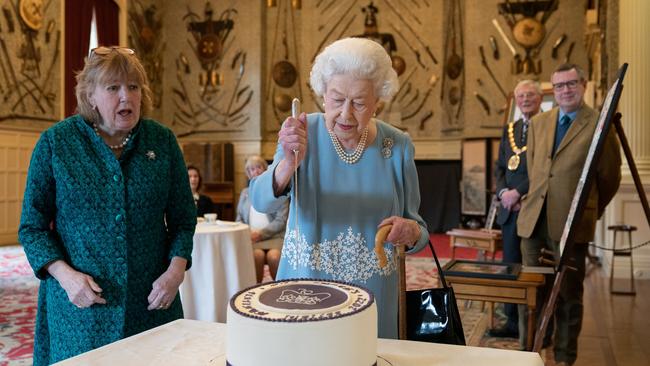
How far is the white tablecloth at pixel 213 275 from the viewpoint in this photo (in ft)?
13.3

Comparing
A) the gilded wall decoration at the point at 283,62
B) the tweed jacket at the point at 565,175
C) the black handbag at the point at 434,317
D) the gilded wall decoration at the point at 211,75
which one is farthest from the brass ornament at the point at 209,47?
the black handbag at the point at 434,317

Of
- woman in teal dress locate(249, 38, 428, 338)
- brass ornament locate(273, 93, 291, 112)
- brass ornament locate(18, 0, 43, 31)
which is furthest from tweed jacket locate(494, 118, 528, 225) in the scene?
brass ornament locate(273, 93, 291, 112)

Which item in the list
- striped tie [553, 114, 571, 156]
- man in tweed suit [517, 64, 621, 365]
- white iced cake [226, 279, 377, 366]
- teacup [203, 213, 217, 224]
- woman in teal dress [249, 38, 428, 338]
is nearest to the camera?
white iced cake [226, 279, 377, 366]

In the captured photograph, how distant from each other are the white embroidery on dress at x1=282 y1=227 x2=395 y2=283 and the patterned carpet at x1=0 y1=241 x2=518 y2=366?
2.44 meters

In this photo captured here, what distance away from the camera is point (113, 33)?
12.0 m

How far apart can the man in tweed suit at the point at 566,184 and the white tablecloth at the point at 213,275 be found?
2002mm

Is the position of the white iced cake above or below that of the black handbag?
above

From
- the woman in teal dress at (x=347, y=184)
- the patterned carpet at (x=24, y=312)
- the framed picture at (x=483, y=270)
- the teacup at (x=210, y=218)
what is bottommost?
the patterned carpet at (x=24, y=312)

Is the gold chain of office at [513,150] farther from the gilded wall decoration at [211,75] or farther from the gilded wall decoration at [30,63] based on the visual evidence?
the gilded wall decoration at [211,75]

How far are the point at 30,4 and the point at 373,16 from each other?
22.7ft

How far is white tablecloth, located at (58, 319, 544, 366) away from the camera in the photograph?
3.90 feet

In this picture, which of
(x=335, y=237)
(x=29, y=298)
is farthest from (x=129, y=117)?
(x=29, y=298)

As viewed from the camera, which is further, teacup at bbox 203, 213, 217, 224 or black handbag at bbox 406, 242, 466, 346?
teacup at bbox 203, 213, 217, 224

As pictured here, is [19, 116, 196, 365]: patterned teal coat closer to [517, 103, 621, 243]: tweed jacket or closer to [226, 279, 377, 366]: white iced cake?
[226, 279, 377, 366]: white iced cake
